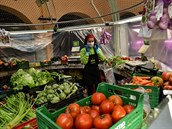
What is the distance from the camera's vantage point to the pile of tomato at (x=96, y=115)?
3.36 ft

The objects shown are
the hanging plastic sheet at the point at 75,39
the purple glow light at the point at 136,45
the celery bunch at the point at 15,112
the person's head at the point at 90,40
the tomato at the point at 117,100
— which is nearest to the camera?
the tomato at the point at 117,100

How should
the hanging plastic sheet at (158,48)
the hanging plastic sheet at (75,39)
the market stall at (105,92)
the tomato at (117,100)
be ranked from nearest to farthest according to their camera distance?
the market stall at (105,92), the tomato at (117,100), the hanging plastic sheet at (158,48), the hanging plastic sheet at (75,39)

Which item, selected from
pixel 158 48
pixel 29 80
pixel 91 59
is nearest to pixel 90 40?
pixel 91 59

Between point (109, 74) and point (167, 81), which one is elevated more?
Answer: point (167, 81)

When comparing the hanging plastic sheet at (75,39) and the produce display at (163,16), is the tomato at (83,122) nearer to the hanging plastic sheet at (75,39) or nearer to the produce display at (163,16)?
the produce display at (163,16)

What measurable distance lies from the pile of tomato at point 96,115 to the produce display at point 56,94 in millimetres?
945

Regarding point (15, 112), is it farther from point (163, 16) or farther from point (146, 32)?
point (163, 16)

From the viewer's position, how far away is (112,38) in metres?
5.44

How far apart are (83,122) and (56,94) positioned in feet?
4.08

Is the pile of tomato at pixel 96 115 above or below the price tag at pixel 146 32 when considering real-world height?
below

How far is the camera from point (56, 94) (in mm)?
2213

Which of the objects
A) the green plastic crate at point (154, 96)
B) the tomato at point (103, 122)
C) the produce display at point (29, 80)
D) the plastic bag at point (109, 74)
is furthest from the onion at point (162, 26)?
the plastic bag at point (109, 74)

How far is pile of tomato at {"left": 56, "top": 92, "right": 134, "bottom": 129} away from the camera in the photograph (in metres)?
1.02

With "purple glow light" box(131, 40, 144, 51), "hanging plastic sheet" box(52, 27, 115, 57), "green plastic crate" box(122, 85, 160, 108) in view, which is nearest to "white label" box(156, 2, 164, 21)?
"green plastic crate" box(122, 85, 160, 108)
